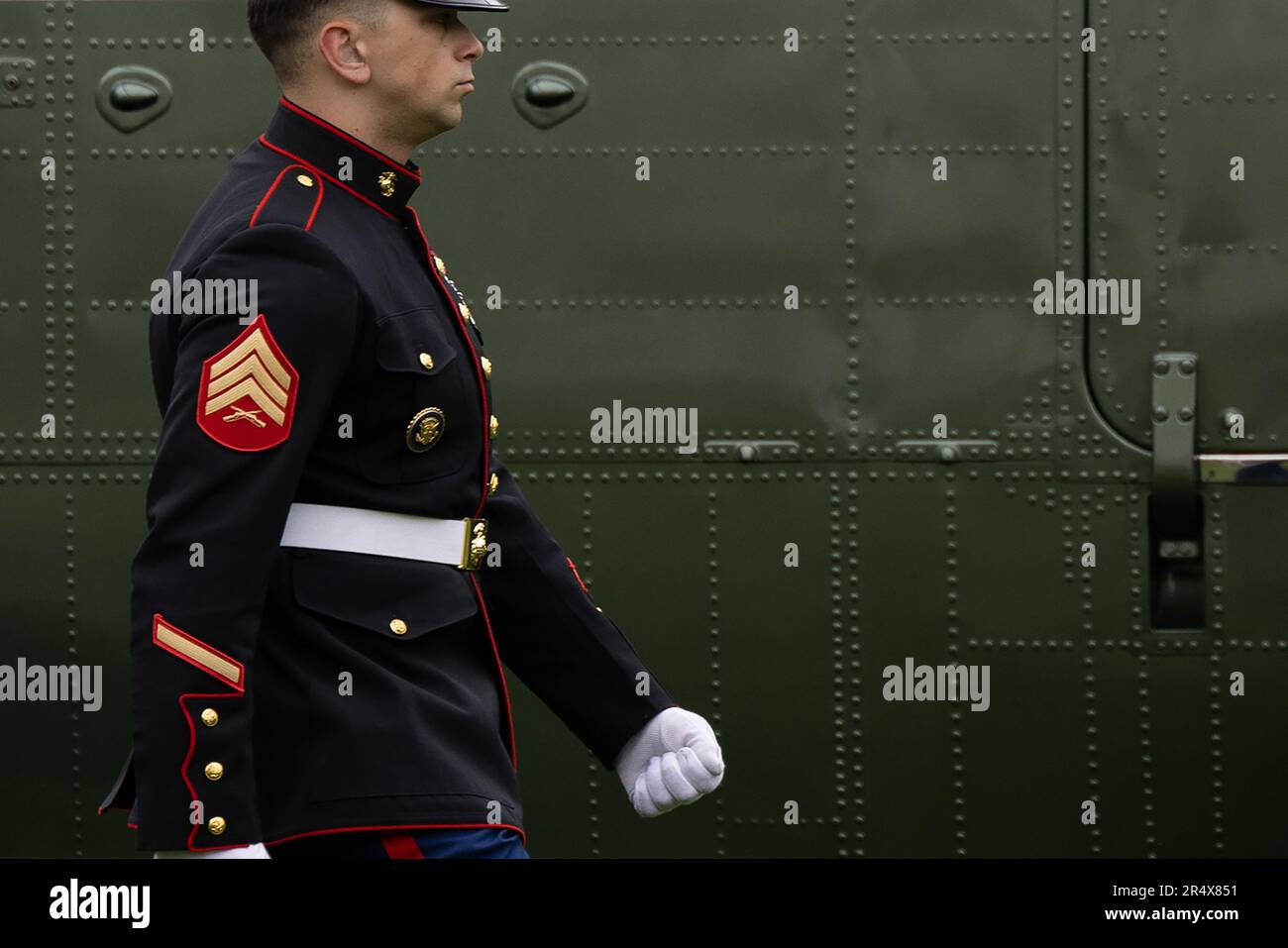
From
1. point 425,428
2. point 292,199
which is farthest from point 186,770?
point 292,199

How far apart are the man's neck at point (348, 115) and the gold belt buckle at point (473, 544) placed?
492 mm

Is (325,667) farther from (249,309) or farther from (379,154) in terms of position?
(379,154)

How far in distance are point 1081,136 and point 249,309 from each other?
2.40 metres

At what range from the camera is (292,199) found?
6.94 ft

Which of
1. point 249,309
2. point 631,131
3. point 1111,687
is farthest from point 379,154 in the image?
point 1111,687

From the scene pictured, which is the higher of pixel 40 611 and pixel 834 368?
pixel 834 368

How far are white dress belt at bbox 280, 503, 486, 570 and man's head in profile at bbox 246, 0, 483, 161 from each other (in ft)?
1.58

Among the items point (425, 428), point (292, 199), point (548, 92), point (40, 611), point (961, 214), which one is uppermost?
point (548, 92)

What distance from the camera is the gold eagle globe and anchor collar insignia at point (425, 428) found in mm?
2117

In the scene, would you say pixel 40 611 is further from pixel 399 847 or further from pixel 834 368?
pixel 399 847

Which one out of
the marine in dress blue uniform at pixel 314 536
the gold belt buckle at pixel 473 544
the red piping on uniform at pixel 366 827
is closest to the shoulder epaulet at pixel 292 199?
the marine in dress blue uniform at pixel 314 536

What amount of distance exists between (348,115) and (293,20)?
132mm

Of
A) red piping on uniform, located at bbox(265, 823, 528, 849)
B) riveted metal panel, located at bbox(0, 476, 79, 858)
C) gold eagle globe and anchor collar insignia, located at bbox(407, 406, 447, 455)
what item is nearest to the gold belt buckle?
gold eagle globe and anchor collar insignia, located at bbox(407, 406, 447, 455)

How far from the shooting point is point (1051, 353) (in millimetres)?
3846
